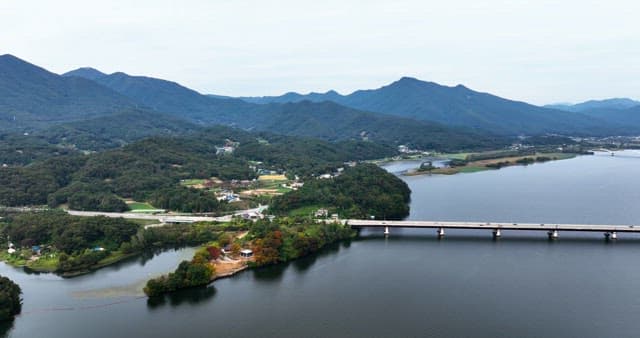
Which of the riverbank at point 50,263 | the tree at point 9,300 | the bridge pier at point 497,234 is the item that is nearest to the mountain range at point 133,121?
the riverbank at point 50,263

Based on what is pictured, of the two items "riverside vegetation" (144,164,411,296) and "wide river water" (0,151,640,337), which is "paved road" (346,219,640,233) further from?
"riverside vegetation" (144,164,411,296)

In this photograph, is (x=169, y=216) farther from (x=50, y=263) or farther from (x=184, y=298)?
(x=184, y=298)

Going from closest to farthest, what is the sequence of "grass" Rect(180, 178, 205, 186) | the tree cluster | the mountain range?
the tree cluster, "grass" Rect(180, 178, 205, 186), the mountain range

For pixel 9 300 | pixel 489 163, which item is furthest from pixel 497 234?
pixel 489 163

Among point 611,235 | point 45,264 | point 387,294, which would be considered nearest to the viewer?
point 387,294

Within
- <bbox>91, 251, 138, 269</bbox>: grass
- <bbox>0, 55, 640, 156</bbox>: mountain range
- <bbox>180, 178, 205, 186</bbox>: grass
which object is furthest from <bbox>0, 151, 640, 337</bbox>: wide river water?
<bbox>0, 55, 640, 156</bbox>: mountain range
